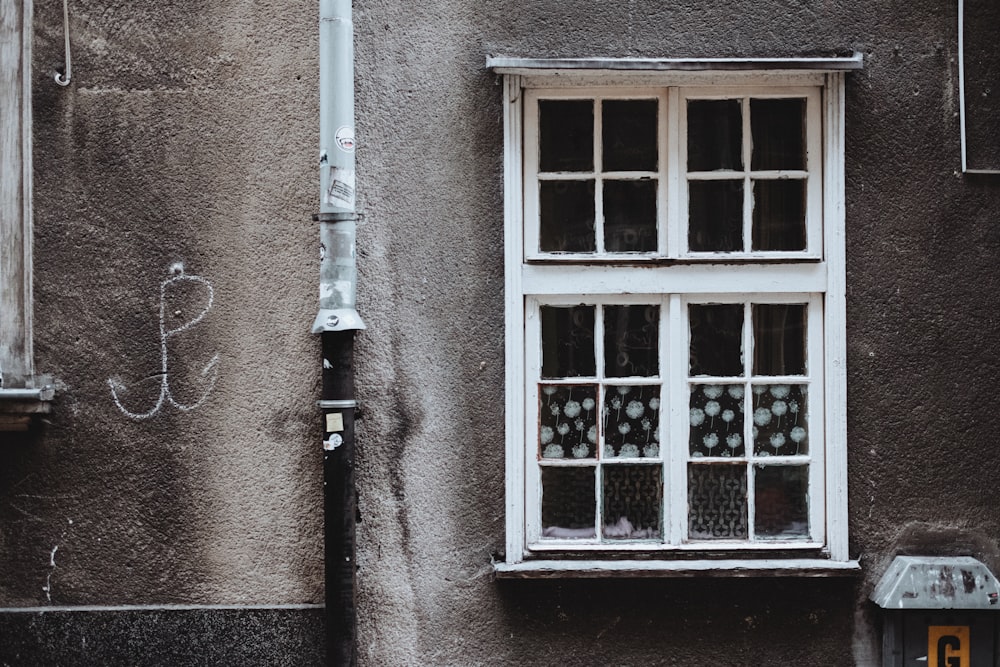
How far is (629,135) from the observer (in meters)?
4.64

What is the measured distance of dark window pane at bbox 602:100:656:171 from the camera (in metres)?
4.64

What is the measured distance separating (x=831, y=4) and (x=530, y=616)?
3.14m

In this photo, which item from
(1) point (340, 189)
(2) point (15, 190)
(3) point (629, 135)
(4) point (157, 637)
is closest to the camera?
(1) point (340, 189)

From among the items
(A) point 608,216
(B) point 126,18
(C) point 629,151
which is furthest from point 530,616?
(B) point 126,18

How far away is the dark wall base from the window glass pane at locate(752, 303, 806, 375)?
7.95 ft

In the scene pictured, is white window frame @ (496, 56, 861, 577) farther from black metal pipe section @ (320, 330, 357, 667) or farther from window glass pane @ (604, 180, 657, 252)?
black metal pipe section @ (320, 330, 357, 667)

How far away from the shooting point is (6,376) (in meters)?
4.51

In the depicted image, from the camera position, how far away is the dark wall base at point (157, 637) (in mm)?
4434

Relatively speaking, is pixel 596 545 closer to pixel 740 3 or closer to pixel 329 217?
pixel 329 217

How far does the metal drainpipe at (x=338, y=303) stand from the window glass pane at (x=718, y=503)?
159 centimetres

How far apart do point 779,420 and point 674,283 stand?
815mm

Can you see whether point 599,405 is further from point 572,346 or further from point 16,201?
point 16,201

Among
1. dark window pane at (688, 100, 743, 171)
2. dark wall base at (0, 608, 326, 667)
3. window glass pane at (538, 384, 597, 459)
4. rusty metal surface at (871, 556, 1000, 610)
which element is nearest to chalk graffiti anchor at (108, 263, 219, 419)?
dark wall base at (0, 608, 326, 667)

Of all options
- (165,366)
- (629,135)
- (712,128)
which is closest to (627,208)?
(629,135)
